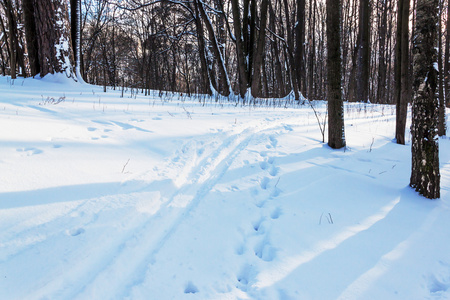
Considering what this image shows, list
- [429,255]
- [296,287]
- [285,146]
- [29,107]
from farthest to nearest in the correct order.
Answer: [285,146] < [29,107] < [429,255] < [296,287]

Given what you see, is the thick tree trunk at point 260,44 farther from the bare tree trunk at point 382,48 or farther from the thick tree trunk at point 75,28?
the bare tree trunk at point 382,48

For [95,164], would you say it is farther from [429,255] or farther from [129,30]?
[129,30]

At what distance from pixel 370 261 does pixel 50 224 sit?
2.22 meters

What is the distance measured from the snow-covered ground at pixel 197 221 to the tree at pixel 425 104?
231mm

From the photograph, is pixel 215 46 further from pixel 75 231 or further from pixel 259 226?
pixel 75 231

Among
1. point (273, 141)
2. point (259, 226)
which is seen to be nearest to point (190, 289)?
point (259, 226)

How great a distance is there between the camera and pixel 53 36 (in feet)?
21.0

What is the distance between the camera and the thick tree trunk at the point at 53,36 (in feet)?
20.4

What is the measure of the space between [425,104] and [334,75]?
145 cm

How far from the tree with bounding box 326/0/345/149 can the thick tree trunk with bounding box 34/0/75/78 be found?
22.1 ft

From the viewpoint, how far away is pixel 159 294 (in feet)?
4.37

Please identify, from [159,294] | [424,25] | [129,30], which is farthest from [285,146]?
[129,30]

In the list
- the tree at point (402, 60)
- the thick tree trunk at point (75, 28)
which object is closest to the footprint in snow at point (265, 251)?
the tree at point (402, 60)

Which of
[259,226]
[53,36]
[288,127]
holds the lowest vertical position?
[259,226]
